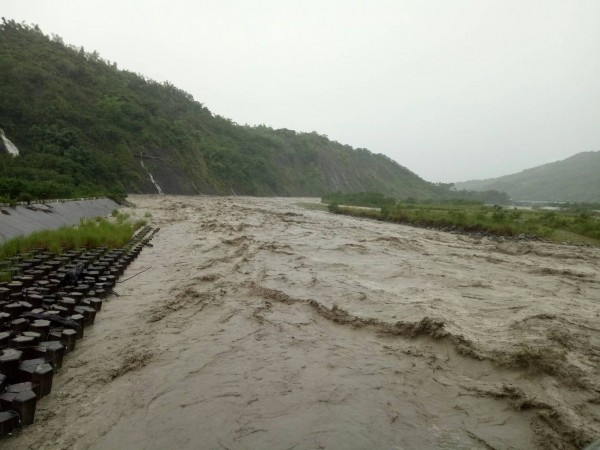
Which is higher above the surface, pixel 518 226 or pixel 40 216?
pixel 40 216

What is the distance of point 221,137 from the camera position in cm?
8056

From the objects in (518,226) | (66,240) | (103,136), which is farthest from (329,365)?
(103,136)

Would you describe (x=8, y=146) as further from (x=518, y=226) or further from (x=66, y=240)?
(x=518, y=226)

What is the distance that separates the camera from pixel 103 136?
43438mm

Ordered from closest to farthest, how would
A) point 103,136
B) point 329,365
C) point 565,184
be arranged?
point 329,365
point 103,136
point 565,184

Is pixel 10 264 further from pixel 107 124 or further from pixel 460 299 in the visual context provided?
pixel 107 124

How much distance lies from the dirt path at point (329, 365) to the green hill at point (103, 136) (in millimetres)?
12059

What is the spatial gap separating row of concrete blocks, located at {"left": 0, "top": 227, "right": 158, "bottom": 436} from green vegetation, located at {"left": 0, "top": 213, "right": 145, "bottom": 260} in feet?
2.24

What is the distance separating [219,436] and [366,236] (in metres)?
15.9

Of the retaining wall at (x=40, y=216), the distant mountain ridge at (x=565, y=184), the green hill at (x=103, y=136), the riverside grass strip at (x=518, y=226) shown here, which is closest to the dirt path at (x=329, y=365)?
the retaining wall at (x=40, y=216)

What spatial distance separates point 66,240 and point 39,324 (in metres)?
6.52

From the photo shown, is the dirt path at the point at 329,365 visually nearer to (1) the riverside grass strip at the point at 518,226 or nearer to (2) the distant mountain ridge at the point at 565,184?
(1) the riverside grass strip at the point at 518,226

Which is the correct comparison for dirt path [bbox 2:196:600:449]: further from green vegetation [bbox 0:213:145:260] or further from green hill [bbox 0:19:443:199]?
green hill [bbox 0:19:443:199]

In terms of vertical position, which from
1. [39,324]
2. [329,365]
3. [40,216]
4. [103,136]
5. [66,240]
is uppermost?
[103,136]
